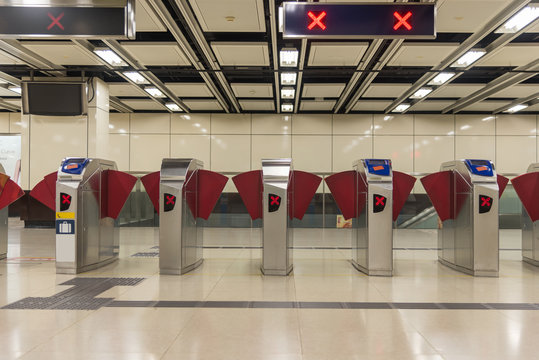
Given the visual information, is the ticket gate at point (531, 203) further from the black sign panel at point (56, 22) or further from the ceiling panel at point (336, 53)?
the black sign panel at point (56, 22)

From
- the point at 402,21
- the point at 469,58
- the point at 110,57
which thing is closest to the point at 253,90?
the point at 110,57

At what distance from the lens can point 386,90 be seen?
10680mm

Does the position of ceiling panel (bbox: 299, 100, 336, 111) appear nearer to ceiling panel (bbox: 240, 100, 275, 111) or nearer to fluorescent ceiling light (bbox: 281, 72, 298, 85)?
ceiling panel (bbox: 240, 100, 275, 111)

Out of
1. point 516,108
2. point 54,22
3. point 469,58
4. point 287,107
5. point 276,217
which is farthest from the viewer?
point 287,107

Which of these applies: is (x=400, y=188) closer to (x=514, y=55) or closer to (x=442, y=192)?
(x=442, y=192)

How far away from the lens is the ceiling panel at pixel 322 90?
10414mm

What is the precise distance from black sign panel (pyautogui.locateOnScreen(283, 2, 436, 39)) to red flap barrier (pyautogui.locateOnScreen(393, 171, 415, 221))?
8.03 feet

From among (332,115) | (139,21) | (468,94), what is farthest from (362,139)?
(139,21)

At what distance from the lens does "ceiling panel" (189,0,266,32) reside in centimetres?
582

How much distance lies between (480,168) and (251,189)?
3051 millimetres

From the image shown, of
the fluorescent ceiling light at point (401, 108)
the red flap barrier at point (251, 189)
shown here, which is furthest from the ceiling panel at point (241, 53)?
the fluorescent ceiling light at point (401, 108)

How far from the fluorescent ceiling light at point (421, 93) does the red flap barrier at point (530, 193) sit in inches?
174

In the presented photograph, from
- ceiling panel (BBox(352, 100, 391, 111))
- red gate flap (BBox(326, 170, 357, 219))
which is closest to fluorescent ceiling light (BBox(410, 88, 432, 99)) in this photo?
ceiling panel (BBox(352, 100, 391, 111))

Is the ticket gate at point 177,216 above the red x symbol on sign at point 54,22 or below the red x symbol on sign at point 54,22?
below
